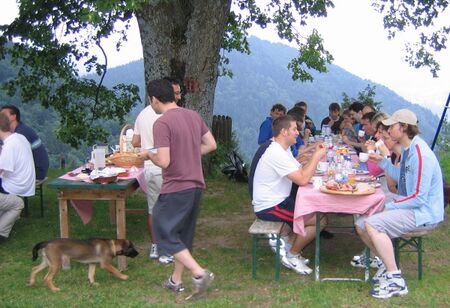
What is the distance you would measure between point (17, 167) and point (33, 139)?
1.15m

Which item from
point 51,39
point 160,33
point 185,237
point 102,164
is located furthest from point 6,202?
point 51,39

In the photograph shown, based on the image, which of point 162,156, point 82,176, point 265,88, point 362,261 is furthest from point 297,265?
point 265,88

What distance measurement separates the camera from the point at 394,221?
4879 millimetres

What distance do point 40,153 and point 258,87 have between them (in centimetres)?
2626

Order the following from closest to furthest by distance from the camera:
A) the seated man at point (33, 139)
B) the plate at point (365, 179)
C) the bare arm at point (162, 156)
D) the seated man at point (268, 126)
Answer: the bare arm at point (162, 156)
the plate at point (365, 179)
the seated man at point (33, 139)
the seated man at point (268, 126)

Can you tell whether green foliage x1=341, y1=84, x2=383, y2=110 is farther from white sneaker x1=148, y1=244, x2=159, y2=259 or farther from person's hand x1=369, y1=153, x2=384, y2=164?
white sneaker x1=148, y1=244, x2=159, y2=259

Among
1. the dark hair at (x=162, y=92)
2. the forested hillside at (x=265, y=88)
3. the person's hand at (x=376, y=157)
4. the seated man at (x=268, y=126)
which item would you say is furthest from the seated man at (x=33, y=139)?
the forested hillside at (x=265, y=88)

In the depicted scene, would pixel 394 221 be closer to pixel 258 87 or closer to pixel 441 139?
pixel 441 139

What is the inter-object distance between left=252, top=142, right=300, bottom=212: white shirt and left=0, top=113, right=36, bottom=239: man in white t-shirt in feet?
9.01

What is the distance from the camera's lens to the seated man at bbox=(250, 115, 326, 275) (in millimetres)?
5281

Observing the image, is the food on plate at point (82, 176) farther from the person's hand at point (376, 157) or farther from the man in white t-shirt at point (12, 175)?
the person's hand at point (376, 157)

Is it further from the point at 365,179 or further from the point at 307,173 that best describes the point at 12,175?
the point at 365,179

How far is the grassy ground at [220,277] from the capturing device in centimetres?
488

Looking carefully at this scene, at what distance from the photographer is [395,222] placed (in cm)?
488
